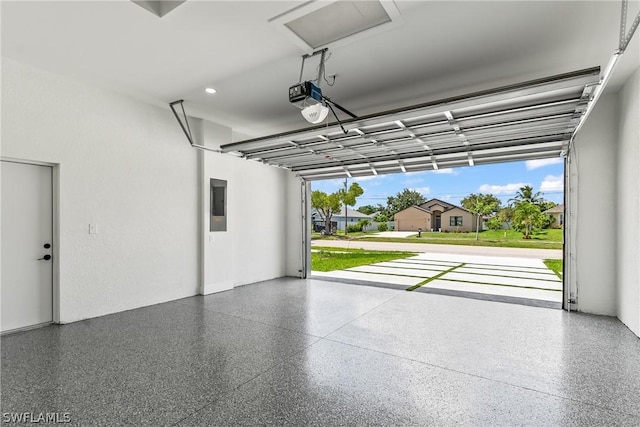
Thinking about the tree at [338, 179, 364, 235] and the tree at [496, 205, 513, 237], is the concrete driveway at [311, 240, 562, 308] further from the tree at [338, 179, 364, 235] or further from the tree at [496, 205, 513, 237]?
the tree at [338, 179, 364, 235]

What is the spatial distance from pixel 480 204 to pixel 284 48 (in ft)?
47.5

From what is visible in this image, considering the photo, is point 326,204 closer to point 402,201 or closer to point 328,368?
point 402,201

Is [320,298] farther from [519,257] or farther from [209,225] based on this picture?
[519,257]

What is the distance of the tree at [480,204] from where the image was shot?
49.2 feet

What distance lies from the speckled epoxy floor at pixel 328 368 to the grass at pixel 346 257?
6211mm

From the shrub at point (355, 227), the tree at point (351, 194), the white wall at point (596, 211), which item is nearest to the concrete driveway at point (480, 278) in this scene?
the white wall at point (596, 211)

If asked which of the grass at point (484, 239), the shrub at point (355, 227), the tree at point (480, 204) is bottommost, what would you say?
the grass at point (484, 239)

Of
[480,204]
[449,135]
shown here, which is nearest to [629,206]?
[449,135]

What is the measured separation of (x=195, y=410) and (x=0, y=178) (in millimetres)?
3794

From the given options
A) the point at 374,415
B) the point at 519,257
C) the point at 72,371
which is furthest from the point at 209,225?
the point at 519,257

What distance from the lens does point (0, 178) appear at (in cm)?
385

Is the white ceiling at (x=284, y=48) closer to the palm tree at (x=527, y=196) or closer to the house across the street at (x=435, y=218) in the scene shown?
the palm tree at (x=527, y=196)
